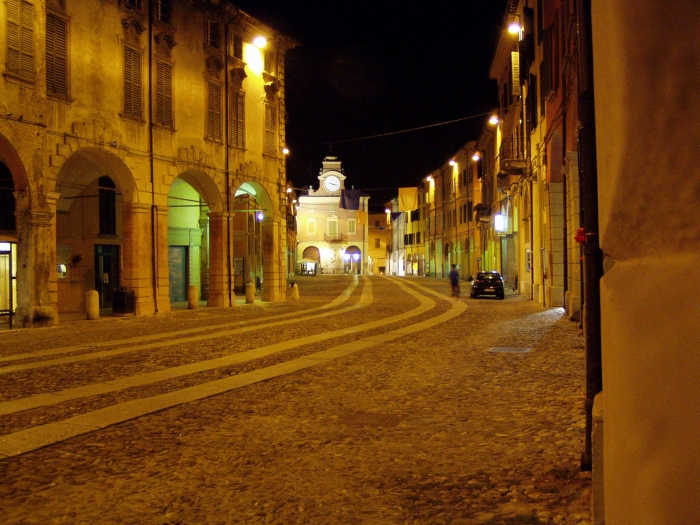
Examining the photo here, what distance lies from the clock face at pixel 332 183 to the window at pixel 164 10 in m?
58.0

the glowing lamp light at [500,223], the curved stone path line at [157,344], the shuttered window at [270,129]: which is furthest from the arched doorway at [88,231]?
the glowing lamp light at [500,223]

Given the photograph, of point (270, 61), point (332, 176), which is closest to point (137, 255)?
point (270, 61)

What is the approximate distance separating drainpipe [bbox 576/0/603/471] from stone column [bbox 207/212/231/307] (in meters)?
21.2

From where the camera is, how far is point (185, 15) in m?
22.9

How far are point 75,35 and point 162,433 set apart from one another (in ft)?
52.3

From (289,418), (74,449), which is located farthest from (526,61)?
(74,449)

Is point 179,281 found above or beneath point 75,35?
beneath

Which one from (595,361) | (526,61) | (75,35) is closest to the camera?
(595,361)

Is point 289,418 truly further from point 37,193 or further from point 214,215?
point 214,215

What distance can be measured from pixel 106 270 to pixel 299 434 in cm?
1958

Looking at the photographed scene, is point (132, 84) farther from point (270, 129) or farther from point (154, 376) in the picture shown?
point (154, 376)

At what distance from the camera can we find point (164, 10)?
21953mm

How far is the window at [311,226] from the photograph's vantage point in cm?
8412

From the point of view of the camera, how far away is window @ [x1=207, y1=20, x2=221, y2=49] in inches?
947
